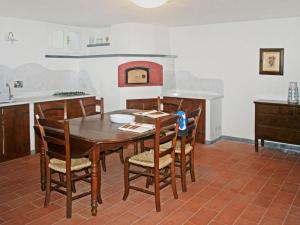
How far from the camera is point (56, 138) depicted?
9.57 ft

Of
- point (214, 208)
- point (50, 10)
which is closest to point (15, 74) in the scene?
point (50, 10)

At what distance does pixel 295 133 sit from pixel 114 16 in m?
3.15

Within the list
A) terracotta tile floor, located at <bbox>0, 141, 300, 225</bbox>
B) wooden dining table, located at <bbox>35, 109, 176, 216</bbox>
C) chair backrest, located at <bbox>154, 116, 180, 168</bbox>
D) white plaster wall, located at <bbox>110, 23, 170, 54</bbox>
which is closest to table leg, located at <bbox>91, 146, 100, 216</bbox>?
wooden dining table, located at <bbox>35, 109, 176, 216</bbox>

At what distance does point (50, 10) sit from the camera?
172 inches

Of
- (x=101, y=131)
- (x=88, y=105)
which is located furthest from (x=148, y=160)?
(x=88, y=105)

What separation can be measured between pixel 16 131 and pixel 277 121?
3.78m

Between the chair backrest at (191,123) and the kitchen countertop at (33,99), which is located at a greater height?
the kitchen countertop at (33,99)

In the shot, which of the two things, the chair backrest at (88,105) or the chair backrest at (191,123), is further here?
the chair backrest at (88,105)

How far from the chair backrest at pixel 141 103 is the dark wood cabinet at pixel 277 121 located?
6.00 ft

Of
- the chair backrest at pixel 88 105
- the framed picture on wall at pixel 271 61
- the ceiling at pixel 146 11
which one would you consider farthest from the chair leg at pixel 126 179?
the framed picture on wall at pixel 271 61

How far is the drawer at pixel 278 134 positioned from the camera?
4.66m

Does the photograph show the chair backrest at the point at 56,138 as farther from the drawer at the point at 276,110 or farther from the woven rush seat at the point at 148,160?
the drawer at the point at 276,110

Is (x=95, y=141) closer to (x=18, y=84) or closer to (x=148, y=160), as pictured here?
(x=148, y=160)

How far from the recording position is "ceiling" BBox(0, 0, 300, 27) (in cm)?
389
